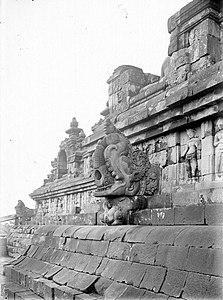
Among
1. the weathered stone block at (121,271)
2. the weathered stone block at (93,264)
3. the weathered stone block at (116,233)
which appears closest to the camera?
the weathered stone block at (121,271)

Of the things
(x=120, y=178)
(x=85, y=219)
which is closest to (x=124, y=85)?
(x=85, y=219)

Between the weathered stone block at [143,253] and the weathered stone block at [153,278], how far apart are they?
115mm

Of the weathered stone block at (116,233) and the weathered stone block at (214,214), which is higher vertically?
the weathered stone block at (214,214)

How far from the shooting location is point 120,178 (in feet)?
19.4

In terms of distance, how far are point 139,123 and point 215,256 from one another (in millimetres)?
4220

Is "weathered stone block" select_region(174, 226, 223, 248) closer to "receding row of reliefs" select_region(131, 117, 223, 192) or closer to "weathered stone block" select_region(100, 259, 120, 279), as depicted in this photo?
"weathered stone block" select_region(100, 259, 120, 279)

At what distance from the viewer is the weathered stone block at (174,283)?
11.0ft

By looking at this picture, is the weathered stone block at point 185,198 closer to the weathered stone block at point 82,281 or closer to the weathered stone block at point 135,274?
the weathered stone block at point 135,274

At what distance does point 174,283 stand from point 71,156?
46.3 feet

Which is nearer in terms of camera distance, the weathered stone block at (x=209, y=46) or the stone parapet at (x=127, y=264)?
the stone parapet at (x=127, y=264)

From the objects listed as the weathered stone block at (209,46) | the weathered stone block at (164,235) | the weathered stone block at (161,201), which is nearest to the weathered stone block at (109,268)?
the weathered stone block at (164,235)

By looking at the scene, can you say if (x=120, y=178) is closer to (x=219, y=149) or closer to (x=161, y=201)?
(x=161, y=201)

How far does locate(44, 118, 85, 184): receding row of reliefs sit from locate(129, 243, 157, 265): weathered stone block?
1238cm

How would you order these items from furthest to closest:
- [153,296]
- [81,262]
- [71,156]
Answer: [71,156]
[81,262]
[153,296]
